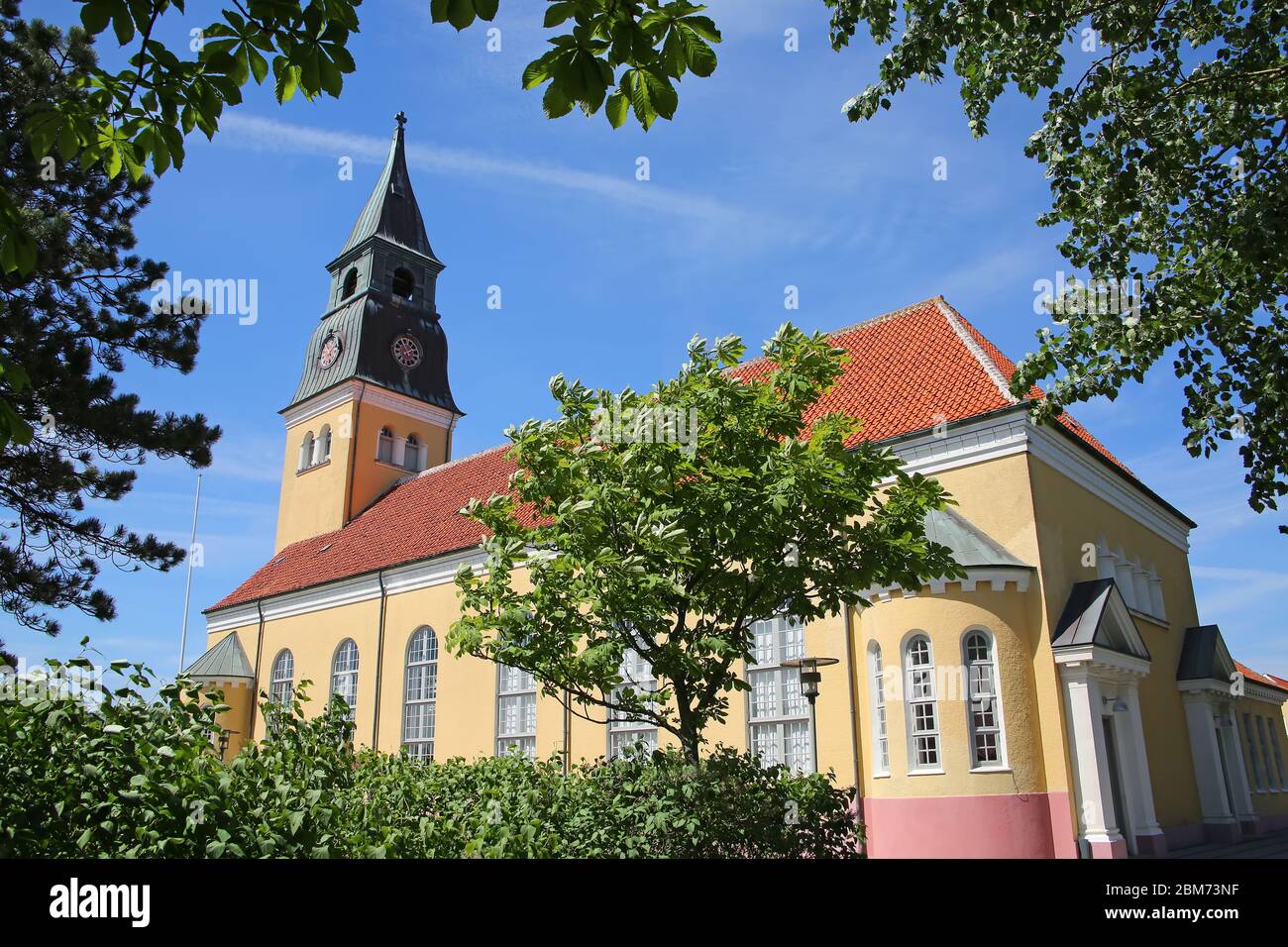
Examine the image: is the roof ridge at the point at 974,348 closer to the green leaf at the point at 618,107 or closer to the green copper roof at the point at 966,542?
the green copper roof at the point at 966,542

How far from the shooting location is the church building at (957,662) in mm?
15172

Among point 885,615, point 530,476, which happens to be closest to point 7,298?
point 530,476

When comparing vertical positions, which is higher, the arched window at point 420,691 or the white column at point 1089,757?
the arched window at point 420,691

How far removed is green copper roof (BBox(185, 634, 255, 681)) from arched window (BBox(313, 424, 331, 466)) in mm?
7096

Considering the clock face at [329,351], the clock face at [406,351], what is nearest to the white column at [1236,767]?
the clock face at [406,351]

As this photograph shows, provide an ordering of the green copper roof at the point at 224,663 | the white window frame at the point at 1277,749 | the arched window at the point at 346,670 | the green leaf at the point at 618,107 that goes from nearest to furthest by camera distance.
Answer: the green leaf at the point at 618,107
the white window frame at the point at 1277,749
the arched window at the point at 346,670
the green copper roof at the point at 224,663

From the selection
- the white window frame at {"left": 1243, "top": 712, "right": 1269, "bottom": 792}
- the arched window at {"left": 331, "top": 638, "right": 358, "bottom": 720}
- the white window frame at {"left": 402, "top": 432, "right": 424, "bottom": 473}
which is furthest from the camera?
the white window frame at {"left": 402, "top": 432, "right": 424, "bottom": 473}

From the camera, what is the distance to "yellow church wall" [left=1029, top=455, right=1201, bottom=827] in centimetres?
1669

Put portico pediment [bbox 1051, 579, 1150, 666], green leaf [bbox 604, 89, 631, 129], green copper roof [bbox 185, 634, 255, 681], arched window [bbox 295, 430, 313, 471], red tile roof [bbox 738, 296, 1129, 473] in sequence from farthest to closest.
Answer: arched window [bbox 295, 430, 313, 471] < green copper roof [bbox 185, 634, 255, 681] < red tile roof [bbox 738, 296, 1129, 473] < portico pediment [bbox 1051, 579, 1150, 666] < green leaf [bbox 604, 89, 631, 129]

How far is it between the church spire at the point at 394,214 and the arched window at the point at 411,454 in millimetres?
7229

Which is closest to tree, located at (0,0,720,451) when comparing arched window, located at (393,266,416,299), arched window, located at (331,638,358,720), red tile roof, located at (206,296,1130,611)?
red tile roof, located at (206,296,1130,611)

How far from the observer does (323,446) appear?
3594cm

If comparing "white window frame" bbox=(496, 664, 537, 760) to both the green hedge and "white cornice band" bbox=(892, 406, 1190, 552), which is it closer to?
"white cornice band" bbox=(892, 406, 1190, 552)
